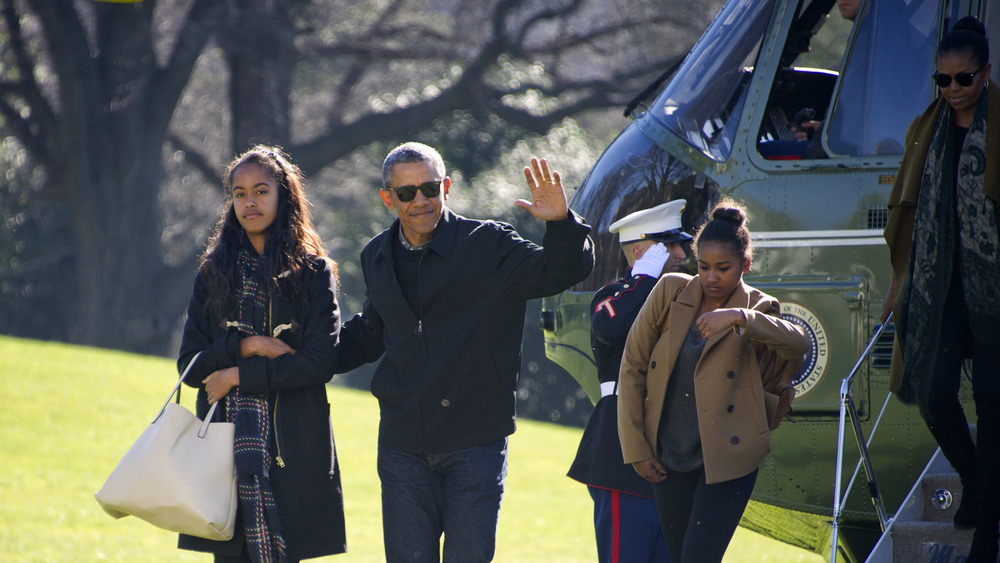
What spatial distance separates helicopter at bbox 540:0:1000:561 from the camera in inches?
193

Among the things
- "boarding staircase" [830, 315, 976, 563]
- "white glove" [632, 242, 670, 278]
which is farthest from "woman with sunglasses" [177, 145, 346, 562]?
"boarding staircase" [830, 315, 976, 563]

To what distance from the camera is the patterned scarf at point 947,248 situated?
3629 mm

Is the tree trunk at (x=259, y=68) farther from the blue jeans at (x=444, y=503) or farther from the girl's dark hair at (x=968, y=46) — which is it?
the girl's dark hair at (x=968, y=46)

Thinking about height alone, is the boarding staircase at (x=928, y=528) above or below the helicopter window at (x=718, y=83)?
below

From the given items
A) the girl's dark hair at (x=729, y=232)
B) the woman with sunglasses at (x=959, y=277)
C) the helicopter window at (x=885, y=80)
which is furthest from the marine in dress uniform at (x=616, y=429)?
the woman with sunglasses at (x=959, y=277)

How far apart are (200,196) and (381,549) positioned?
18.2 m

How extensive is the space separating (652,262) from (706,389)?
3.33ft

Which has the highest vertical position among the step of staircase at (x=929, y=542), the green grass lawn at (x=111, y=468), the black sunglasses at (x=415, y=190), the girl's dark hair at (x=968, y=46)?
the girl's dark hair at (x=968, y=46)

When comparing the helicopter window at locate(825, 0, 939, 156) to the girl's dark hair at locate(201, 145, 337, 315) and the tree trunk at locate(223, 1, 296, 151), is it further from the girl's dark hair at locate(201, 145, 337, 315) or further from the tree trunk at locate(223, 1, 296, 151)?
the tree trunk at locate(223, 1, 296, 151)

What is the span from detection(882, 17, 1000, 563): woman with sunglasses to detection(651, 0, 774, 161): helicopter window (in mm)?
1644

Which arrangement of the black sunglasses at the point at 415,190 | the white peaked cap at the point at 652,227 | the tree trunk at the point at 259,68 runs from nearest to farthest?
1. the black sunglasses at the point at 415,190
2. the white peaked cap at the point at 652,227
3. the tree trunk at the point at 259,68

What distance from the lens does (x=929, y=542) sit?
157 inches

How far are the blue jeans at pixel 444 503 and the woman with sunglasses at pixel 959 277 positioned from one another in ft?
5.07

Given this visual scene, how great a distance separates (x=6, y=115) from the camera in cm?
2081
